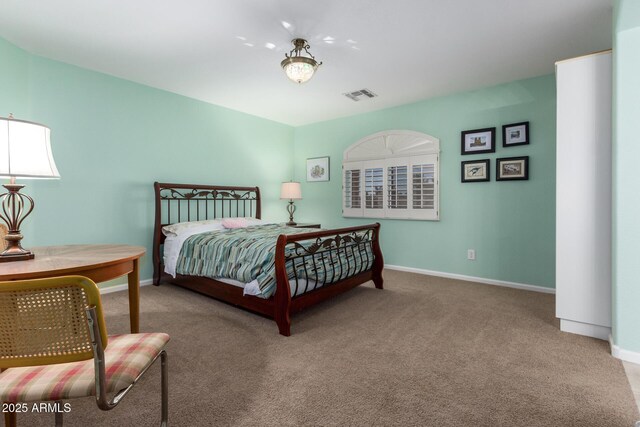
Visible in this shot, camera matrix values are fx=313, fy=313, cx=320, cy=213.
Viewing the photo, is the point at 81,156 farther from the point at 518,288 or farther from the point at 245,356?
the point at 518,288

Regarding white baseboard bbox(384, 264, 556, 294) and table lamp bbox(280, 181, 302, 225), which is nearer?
white baseboard bbox(384, 264, 556, 294)

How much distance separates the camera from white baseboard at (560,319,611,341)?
2314 mm

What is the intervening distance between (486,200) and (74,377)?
13.5 ft

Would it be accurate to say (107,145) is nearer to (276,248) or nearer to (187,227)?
(187,227)

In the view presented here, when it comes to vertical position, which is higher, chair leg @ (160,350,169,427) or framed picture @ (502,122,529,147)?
framed picture @ (502,122,529,147)

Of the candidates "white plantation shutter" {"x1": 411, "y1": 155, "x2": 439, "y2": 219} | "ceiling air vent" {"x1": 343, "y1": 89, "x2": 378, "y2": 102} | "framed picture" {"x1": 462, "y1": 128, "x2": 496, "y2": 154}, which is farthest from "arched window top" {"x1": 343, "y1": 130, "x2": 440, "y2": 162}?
Result: "ceiling air vent" {"x1": 343, "y1": 89, "x2": 378, "y2": 102}

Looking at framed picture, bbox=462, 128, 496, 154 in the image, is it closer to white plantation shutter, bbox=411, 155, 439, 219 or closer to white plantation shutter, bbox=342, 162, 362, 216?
white plantation shutter, bbox=411, 155, 439, 219

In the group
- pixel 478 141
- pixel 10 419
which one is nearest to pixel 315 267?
pixel 10 419

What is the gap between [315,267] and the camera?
2.71 meters

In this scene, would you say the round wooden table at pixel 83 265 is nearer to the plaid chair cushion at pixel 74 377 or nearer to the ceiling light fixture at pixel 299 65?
the plaid chair cushion at pixel 74 377

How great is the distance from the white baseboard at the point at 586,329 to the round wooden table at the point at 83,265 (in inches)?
121

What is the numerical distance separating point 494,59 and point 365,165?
220cm

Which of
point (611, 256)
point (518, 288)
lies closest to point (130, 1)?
point (611, 256)

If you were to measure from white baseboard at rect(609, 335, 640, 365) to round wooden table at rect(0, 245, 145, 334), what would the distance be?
3017 millimetres
